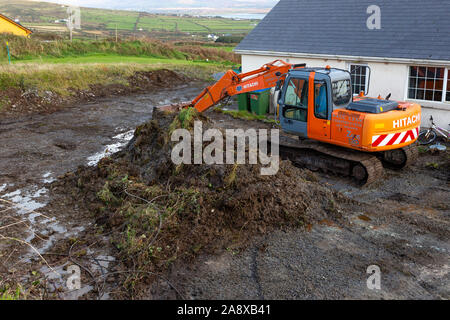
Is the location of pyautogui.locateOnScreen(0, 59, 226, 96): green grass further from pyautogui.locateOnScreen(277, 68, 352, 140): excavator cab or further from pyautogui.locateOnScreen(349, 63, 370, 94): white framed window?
pyautogui.locateOnScreen(277, 68, 352, 140): excavator cab

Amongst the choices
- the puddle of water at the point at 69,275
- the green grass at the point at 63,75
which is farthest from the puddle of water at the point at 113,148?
the green grass at the point at 63,75

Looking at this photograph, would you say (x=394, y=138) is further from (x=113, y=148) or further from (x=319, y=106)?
(x=113, y=148)

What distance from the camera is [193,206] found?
8.39m

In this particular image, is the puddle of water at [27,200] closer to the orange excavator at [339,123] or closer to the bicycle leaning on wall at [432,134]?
the orange excavator at [339,123]

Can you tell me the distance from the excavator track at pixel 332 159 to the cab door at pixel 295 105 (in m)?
0.52

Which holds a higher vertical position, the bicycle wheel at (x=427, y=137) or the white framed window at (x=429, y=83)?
the white framed window at (x=429, y=83)

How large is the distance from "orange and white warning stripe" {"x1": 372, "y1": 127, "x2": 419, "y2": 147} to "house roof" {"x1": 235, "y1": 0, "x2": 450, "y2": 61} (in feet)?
15.2

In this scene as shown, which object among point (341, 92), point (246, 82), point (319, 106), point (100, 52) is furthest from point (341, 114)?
point (100, 52)

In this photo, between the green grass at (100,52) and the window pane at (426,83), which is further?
the green grass at (100,52)

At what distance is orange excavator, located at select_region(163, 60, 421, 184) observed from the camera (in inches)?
416

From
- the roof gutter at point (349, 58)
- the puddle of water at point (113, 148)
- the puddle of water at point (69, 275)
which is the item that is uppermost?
the roof gutter at point (349, 58)

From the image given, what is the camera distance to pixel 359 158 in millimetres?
10953

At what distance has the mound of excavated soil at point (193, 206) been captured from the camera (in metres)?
7.64

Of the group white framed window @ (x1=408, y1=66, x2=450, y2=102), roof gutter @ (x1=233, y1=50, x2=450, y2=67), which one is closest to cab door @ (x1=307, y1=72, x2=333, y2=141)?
roof gutter @ (x1=233, y1=50, x2=450, y2=67)
